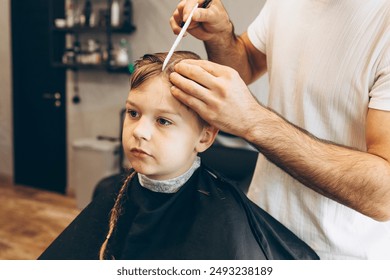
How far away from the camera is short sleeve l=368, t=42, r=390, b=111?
81 cm

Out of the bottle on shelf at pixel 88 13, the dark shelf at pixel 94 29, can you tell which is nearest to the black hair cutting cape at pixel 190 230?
the dark shelf at pixel 94 29

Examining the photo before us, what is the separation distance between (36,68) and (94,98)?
0.82 metres

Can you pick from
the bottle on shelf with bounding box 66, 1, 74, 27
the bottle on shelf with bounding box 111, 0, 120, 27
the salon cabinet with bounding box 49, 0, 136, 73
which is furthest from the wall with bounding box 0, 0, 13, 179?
the bottle on shelf with bounding box 111, 0, 120, 27

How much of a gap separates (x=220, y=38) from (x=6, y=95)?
3.75 meters

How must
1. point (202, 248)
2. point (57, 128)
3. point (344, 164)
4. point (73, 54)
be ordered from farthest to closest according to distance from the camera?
point (57, 128) → point (73, 54) → point (202, 248) → point (344, 164)

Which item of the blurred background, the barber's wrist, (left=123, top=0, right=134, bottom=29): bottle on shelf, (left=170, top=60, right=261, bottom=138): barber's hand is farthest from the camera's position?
the blurred background

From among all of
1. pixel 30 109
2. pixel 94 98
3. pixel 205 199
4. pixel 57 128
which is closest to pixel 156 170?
pixel 205 199

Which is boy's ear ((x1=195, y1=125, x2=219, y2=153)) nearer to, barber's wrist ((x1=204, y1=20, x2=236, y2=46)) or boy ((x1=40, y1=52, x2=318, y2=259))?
boy ((x1=40, y1=52, x2=318, y2=259))

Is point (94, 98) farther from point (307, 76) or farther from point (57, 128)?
point (307, 76)

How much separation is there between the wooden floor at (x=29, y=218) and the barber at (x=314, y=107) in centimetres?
224

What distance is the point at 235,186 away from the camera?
0.99 meters

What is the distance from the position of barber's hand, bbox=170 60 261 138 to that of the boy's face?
86 millimetres

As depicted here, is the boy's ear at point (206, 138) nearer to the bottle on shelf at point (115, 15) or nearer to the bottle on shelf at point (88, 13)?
the bottle on shelf at point (115, 15)

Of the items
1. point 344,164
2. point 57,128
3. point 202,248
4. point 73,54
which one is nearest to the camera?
point 344,164
